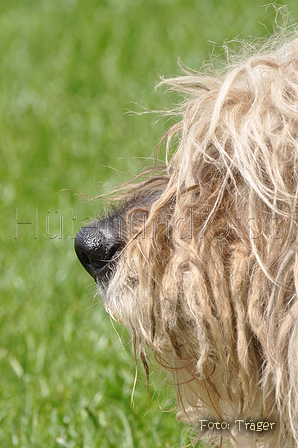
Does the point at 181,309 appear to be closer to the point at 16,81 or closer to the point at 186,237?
the point at 186,237

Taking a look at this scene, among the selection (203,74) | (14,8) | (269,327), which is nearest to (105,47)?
(14,8)

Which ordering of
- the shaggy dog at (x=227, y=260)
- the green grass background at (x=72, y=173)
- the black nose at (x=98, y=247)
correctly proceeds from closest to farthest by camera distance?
the shaggy dog at (x=227, y=260) < the black nose at (x=98, y=247) < the green grass background at (x=72, y=173)

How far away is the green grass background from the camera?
10.4 feet

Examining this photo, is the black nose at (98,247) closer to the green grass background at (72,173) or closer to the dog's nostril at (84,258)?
the dog's nostril at (84,258)

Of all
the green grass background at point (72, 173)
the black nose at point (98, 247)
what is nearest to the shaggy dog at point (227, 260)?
the black nose at point (98, 247)

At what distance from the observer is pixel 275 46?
2625 millimetres

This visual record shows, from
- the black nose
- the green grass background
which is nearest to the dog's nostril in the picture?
the black nose

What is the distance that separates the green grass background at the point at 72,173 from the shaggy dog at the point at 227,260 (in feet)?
1.35

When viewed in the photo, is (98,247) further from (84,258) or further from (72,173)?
(72,173)

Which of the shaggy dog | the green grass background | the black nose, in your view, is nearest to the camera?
the shaggy dog

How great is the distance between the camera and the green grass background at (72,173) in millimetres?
3180

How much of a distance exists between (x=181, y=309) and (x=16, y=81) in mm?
5197

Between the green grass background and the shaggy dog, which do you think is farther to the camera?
the green grass background

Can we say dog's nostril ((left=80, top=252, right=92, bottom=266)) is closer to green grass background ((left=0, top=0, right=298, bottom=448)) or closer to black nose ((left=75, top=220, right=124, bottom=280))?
black nose ((left=75, top=220, right=124, bottom=280))
